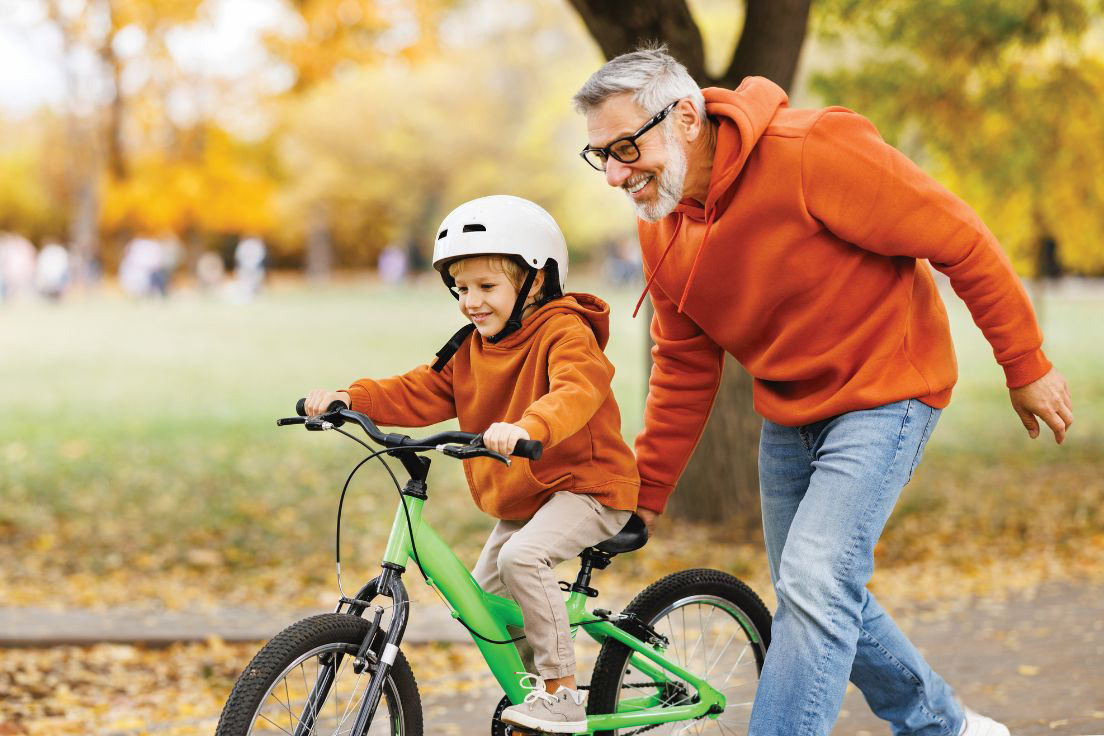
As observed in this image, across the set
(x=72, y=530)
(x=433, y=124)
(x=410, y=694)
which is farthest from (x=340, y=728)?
(x=433, y=124)

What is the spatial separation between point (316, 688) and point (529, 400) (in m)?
0.89

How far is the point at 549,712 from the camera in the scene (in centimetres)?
328

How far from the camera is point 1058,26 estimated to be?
9.49m

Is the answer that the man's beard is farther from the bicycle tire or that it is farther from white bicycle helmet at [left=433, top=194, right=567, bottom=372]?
the bicycle tire

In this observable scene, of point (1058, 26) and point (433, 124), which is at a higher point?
point (433, 124)

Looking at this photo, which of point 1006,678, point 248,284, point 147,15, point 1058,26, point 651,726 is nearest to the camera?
point 651,726

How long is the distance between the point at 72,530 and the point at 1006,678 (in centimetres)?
Answer: 586

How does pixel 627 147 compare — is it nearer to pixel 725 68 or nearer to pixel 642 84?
pixel 642 84

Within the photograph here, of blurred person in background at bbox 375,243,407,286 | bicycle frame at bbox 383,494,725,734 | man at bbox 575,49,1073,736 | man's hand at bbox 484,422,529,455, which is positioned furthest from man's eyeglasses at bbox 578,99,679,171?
blurred person in background at bbox 375,243,407,286

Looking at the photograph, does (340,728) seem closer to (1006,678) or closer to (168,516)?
(1006,678)

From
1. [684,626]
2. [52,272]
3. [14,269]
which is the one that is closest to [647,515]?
[684,626]

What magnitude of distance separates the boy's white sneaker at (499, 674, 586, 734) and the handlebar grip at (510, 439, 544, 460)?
77cm

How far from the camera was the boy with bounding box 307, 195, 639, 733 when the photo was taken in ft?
10.7

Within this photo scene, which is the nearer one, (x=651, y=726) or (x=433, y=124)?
(x=651, y=726)
